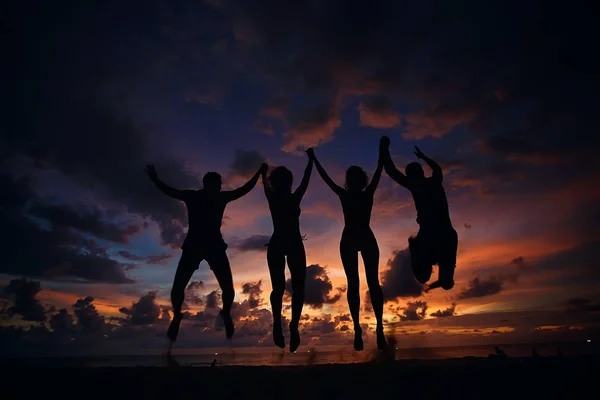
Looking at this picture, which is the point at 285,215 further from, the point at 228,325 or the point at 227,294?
the point at 228,325

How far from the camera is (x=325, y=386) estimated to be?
4898 millimetres

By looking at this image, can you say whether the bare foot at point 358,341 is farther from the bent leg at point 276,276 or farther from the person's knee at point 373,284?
the bent leg at point 276,276

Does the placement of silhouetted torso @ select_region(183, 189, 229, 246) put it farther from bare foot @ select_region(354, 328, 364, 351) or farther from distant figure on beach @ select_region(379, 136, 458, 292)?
distant figure on beach @ select_region(379, 136, 458, 292)

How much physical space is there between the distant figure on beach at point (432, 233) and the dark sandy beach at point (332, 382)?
2410mm

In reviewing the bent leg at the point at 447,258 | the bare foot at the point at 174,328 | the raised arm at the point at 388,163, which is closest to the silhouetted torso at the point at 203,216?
the bare foot at the point at 174,328

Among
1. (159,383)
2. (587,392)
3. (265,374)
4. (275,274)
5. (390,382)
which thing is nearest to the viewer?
(587,392)

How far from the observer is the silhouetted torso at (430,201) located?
26.6ft

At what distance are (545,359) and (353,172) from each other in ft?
16.0

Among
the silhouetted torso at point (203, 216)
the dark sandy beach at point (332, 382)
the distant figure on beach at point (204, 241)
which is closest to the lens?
the dark sandy beach at point (332, 382)

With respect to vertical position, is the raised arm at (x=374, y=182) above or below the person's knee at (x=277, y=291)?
above

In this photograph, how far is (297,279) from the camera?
8328 millimetres

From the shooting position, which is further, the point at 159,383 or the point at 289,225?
the point at 289,225

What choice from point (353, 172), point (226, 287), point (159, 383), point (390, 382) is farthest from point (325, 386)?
point (353, 172)

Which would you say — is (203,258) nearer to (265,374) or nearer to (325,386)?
(265,374)
